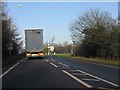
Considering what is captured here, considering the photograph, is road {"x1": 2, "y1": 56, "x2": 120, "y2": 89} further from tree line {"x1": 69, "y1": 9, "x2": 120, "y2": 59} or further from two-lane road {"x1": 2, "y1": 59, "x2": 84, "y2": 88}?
tree line {"x1": 69, "y1": 9, "x2": 120, "y2": 59}

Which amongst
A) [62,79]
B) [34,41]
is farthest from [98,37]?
[62,79]

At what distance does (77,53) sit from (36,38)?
29180 mm

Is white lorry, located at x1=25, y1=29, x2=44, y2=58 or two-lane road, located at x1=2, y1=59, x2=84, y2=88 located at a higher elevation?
white lorry, located at x1=25, y1=29, x2=44, y2=58

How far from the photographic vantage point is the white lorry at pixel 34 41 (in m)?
56.1

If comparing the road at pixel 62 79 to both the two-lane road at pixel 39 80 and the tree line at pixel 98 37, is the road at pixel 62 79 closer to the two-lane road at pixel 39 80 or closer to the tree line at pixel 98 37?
the two-lane road at pixel 39 80

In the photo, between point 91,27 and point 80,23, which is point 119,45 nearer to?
point 91,27

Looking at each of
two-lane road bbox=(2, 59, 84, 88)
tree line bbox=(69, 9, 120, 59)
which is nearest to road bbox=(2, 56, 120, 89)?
two-lane road bbox=(2, 59, 84, 88)

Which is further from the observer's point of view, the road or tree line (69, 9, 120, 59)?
tree line (69, 9, 120, 59)

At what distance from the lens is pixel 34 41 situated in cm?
5634

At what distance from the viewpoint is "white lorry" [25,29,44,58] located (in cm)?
5606

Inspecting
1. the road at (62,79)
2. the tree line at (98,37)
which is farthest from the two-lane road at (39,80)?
the tree line at (98,37)

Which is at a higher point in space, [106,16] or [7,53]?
[106,16]

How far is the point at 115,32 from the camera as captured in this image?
5622 centimetres

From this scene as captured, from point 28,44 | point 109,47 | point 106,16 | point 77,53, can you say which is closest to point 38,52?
point 28,44
